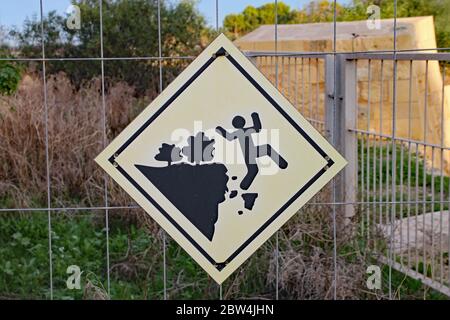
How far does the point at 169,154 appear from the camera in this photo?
2.65 meters

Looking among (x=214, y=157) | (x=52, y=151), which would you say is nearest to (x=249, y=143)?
(x=214, y=157)

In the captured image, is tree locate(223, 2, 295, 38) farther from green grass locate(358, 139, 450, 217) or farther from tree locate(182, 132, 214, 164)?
tree locate(182, 132, 214, 164)

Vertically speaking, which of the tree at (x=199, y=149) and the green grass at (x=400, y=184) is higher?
the tree at (x=199, y=149)

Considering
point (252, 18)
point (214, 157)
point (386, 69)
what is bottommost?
point (214, 157)

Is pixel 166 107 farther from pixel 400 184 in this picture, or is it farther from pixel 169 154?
pixel 400 184

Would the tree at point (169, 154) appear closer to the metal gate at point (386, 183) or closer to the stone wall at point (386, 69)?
the metal gate at point (386, 183)

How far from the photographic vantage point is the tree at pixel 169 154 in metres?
2.64

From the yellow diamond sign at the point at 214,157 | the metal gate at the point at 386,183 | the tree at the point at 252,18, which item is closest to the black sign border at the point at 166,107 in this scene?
the yellow diamond sign at the point at 214,157

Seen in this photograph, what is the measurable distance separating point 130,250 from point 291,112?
1.81 meters

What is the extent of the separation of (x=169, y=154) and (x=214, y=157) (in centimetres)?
14

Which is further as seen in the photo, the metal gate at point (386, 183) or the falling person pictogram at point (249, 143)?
the metal gate at point (386, 183)

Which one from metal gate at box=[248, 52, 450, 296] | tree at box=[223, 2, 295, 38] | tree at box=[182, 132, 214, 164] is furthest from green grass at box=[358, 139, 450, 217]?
tree at box=[223, 2, 295, 38]
